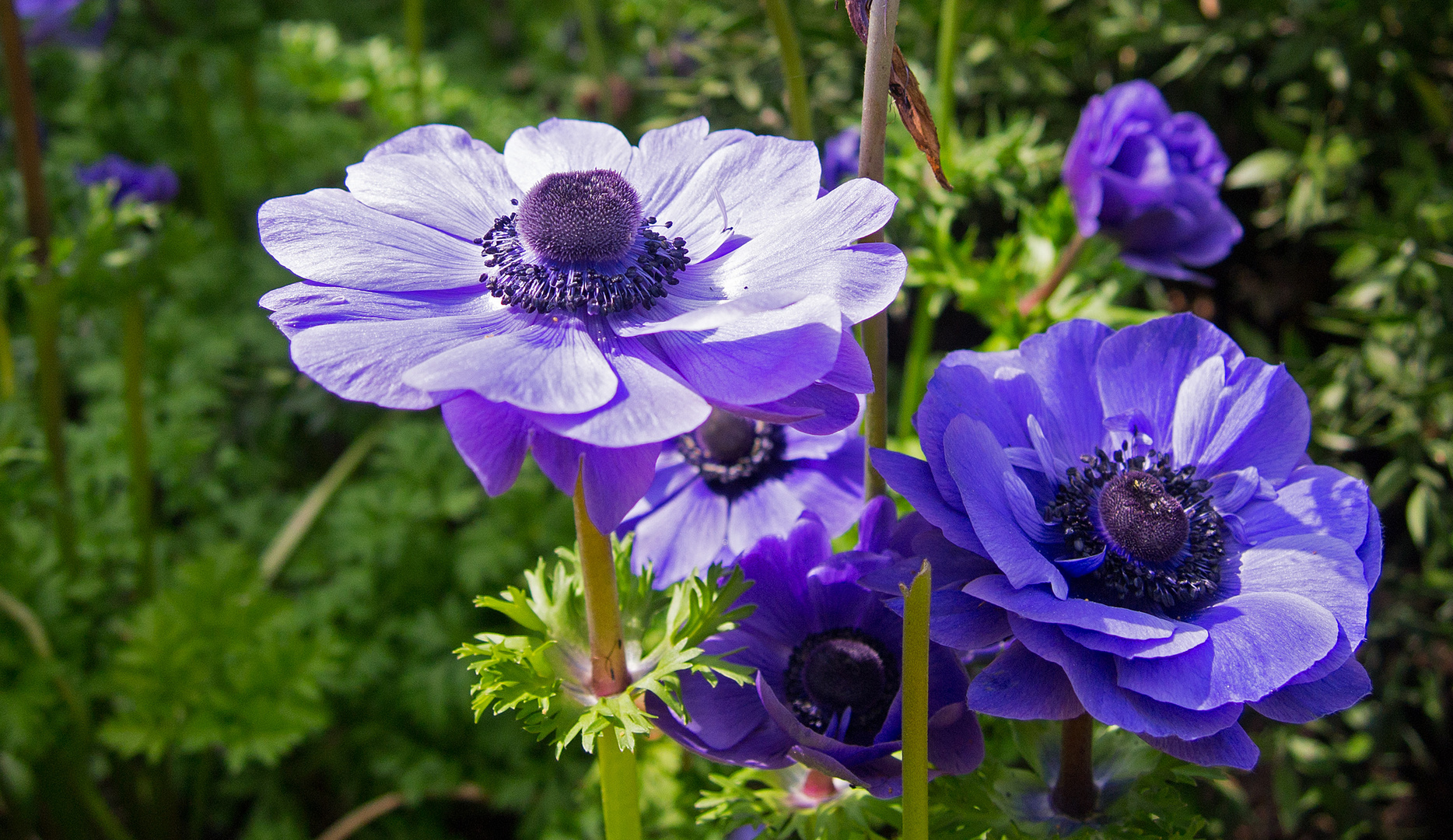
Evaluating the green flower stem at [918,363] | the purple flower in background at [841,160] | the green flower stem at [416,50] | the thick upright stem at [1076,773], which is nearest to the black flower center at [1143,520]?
the thick upright stem at [1076,773]

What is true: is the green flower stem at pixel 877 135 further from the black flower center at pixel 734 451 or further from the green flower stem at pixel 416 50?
the green flower stem at pixel 416 50

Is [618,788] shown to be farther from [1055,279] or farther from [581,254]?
[1055,279]

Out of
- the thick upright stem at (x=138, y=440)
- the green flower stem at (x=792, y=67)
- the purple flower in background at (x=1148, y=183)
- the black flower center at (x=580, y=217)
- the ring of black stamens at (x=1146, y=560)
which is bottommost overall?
the thick upright stem at (x=138, y=440)

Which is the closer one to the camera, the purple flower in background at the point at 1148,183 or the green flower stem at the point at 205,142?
the purple flower in background at the point at 1148,183

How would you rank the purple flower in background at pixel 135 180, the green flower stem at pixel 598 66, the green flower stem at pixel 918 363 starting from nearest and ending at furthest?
the green flower stem at pixel 918 363, the purple flower in background at pixel 135 180, the green flower stem at pixel 598 66

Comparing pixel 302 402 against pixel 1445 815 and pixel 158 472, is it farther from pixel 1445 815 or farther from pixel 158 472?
pixel 1445 815

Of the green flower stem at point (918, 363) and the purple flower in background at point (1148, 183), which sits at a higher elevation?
the purple flower in background at point (1148, 183)

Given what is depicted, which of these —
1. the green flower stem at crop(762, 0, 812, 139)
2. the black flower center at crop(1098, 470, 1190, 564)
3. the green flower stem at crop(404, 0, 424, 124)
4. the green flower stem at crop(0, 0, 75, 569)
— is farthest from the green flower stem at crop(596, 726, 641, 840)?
the green flower stem at crop(404, 0, 424, 124)

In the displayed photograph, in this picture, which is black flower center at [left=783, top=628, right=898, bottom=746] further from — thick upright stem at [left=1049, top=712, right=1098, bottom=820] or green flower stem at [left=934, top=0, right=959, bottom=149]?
green flower stem at [left=934, top=0, right=959, bottom=149]
